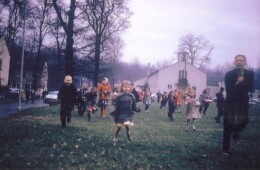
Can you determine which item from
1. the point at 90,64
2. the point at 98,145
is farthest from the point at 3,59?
the point at 98,145

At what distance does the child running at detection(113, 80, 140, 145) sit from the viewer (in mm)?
9578

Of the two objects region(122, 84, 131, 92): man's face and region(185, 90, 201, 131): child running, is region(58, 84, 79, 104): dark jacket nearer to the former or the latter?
region(122, 84, 131, 92): man's face

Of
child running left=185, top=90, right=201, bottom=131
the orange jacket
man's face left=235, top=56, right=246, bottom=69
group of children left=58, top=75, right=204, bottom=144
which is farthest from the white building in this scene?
man's face left=235, top=56, right=246, bottom=69

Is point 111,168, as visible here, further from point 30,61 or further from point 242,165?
point 30,61

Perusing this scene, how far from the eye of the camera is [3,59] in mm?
62000

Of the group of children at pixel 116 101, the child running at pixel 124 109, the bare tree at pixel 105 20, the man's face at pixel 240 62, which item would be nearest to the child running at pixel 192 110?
the group of children at pixel 116 101

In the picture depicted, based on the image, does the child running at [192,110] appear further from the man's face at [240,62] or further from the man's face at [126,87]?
the man's face at [240,62]

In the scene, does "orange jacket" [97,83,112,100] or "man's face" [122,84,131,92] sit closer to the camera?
"man's face" [122,84,131,92]

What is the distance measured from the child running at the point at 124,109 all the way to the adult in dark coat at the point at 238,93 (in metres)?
2.97

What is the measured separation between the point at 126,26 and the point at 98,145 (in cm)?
3255

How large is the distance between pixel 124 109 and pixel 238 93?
3343 mm

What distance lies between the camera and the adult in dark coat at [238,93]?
291 inches

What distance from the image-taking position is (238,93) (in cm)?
746

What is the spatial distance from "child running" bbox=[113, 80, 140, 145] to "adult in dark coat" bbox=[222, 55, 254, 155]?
297cm
